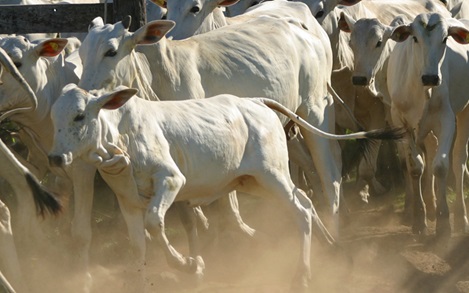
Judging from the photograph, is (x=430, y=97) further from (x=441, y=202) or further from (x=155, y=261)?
(x=155, y=261)

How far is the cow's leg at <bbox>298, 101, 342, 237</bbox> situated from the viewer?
12.7 m

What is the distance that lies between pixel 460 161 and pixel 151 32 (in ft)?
12.9

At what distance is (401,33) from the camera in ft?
42.7

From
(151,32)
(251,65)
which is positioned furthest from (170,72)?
(251,65)

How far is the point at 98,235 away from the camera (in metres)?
12.5

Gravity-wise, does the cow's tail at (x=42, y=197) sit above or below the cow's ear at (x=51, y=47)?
above

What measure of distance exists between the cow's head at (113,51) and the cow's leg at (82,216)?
2.13ft

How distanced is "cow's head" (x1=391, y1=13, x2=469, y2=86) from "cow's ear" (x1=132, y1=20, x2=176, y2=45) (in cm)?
257

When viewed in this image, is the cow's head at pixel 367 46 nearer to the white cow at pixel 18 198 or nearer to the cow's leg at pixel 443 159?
the cow's leg at pixel 443 159

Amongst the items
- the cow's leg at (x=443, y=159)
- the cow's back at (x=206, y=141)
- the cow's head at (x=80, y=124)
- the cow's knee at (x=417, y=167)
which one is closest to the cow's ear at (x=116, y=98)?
the cow's head at (x=80, y=124)

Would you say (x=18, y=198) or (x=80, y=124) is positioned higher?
(x=80, y=124)

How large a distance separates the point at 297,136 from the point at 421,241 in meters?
1.78

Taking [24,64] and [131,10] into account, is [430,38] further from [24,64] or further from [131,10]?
[24,64]

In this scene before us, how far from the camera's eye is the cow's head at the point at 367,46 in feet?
44.8
